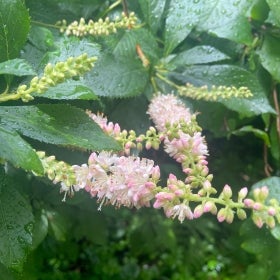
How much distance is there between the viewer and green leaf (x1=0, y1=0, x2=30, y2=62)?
0.72 m

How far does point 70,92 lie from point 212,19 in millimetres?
355

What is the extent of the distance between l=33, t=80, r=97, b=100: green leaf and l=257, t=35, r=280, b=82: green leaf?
423mm

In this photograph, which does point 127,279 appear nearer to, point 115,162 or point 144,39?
point 144,39

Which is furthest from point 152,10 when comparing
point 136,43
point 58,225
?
point 58,225


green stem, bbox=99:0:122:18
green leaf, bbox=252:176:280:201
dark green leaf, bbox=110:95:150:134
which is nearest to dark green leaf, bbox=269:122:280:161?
green leaf, bbox=252:176:280:201

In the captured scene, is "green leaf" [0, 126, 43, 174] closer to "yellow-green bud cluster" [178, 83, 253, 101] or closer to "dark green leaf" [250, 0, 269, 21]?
"yellow-green bud cluster" [178, 83, 253, 101]

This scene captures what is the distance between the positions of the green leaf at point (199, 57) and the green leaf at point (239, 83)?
0.02m

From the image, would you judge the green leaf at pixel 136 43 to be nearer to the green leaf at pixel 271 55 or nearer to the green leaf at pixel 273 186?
the green leaf at pixel 271 55

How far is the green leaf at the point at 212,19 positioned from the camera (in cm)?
93

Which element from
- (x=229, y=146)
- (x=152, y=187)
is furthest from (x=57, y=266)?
(x=152, y=187)

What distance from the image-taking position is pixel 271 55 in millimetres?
996

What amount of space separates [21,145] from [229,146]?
1083 mm

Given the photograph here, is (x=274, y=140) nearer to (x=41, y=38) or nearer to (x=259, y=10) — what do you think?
(x=259, y=10)

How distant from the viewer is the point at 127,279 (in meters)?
2.23
